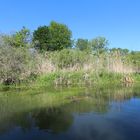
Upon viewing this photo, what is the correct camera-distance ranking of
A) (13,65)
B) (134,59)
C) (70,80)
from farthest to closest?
(134,59)
(70,80)
(13,65)

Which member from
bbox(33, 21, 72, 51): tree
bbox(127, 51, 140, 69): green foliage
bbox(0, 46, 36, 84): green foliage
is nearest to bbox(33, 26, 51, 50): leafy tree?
bbox(33, 21, 72, 51): tree

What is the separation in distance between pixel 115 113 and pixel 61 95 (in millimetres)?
5032

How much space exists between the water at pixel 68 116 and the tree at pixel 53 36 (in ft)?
87.8

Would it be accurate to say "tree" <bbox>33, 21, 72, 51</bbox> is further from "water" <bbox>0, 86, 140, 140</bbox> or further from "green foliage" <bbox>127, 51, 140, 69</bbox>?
"water" <bbox>0, 86, 140, 140</bbox>

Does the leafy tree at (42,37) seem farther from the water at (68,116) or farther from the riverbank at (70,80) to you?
the water at (68,116)

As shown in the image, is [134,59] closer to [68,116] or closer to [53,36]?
[53,36]

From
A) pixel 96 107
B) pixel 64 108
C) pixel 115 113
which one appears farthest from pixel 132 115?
pixel 64 108

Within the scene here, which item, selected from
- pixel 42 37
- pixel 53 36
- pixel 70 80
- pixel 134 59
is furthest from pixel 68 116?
pixel 53 36

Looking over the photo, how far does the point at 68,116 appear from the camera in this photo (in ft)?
36.8

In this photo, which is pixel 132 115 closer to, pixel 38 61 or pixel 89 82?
pixel 89 82

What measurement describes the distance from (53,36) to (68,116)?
33922 mm

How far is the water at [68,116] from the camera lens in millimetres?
8844

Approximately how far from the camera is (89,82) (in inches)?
899

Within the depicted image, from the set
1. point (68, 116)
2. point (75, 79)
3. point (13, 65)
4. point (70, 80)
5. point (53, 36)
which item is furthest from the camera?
point (53, 36)
